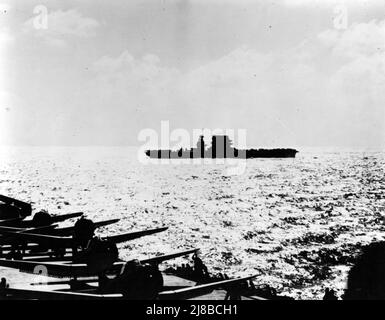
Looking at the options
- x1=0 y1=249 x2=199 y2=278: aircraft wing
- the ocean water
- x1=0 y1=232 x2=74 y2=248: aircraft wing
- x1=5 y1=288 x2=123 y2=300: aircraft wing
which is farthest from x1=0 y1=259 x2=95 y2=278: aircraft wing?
the ocean water

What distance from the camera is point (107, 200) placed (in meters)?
63.9

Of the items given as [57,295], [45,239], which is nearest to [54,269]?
[57,295]

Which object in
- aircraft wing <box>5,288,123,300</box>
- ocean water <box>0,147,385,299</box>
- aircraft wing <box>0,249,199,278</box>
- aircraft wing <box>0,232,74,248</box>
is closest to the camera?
aircraft wing <box>5,288,123,300</box>

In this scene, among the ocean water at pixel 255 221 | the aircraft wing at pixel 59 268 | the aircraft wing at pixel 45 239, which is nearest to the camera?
the aircraft wing at pixel 59 268

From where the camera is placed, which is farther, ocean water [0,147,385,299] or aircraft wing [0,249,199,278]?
ocean water [0,147,385,299]

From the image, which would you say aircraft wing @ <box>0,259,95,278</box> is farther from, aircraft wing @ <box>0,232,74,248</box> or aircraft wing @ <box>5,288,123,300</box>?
aircraft wing @ <box>0,232,74,248</box>

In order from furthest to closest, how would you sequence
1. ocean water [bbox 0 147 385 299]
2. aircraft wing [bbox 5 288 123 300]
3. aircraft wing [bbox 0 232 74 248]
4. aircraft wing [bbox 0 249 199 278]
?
ocean water [bbox 0 147 385 299] < aircraft wing [bbox 0 232 74 248] < aircraft wing [bbox 0 249 199 278] < aircraft wing [bbox 5 288 123 300]

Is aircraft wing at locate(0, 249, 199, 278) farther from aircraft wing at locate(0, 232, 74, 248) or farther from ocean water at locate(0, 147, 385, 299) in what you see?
ocean water at locate(0, 147, 385, 299)

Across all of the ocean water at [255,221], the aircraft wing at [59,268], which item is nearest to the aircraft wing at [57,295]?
the aircraft wing at [59,268]

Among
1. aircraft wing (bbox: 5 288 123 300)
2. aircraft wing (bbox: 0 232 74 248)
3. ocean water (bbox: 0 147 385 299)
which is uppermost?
aircraft wing (bbox: 0 232 74 248)

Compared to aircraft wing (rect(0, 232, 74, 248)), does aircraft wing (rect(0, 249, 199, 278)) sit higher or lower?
lower

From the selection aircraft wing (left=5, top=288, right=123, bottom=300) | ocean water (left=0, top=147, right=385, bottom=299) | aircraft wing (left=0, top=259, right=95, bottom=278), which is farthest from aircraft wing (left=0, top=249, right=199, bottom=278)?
ocean water (left=0, top=147, right=385, bottom=299)

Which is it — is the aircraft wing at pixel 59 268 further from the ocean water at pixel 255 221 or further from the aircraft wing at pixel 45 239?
the ocean water at pixel 255 221

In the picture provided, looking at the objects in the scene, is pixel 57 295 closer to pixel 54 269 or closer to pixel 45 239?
pixel 54 269
